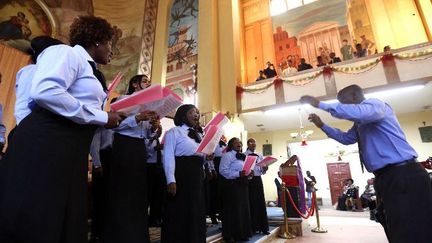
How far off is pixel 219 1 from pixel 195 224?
418 inches

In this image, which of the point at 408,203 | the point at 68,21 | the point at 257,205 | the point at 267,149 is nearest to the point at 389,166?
the point at 408,203

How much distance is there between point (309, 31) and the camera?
11.1m

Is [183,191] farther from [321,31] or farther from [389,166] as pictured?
[321,31]

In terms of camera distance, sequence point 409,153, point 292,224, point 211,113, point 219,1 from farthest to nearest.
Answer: point 219,1
point 211,113
point 292,224
point 409,153

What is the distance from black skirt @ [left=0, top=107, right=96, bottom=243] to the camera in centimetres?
87

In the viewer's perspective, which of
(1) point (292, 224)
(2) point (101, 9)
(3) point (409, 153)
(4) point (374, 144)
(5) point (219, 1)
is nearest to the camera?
(3) point (409, 153)

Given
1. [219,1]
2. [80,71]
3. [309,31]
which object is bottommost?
[80,71]

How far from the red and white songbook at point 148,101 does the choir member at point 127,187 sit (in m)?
0.07

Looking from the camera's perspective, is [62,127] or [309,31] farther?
[309,31]

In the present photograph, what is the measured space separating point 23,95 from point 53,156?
0.42 meters

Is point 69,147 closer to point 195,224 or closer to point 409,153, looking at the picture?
point 195,224

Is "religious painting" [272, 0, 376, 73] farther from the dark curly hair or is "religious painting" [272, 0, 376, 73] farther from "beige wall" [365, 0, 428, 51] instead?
the dark curly hair

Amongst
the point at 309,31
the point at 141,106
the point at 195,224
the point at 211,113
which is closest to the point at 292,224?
the point at 195,224

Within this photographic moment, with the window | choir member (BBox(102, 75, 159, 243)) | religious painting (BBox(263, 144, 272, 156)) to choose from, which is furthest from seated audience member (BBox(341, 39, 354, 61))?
choir member (BBox(102, 75, 159, 243))
